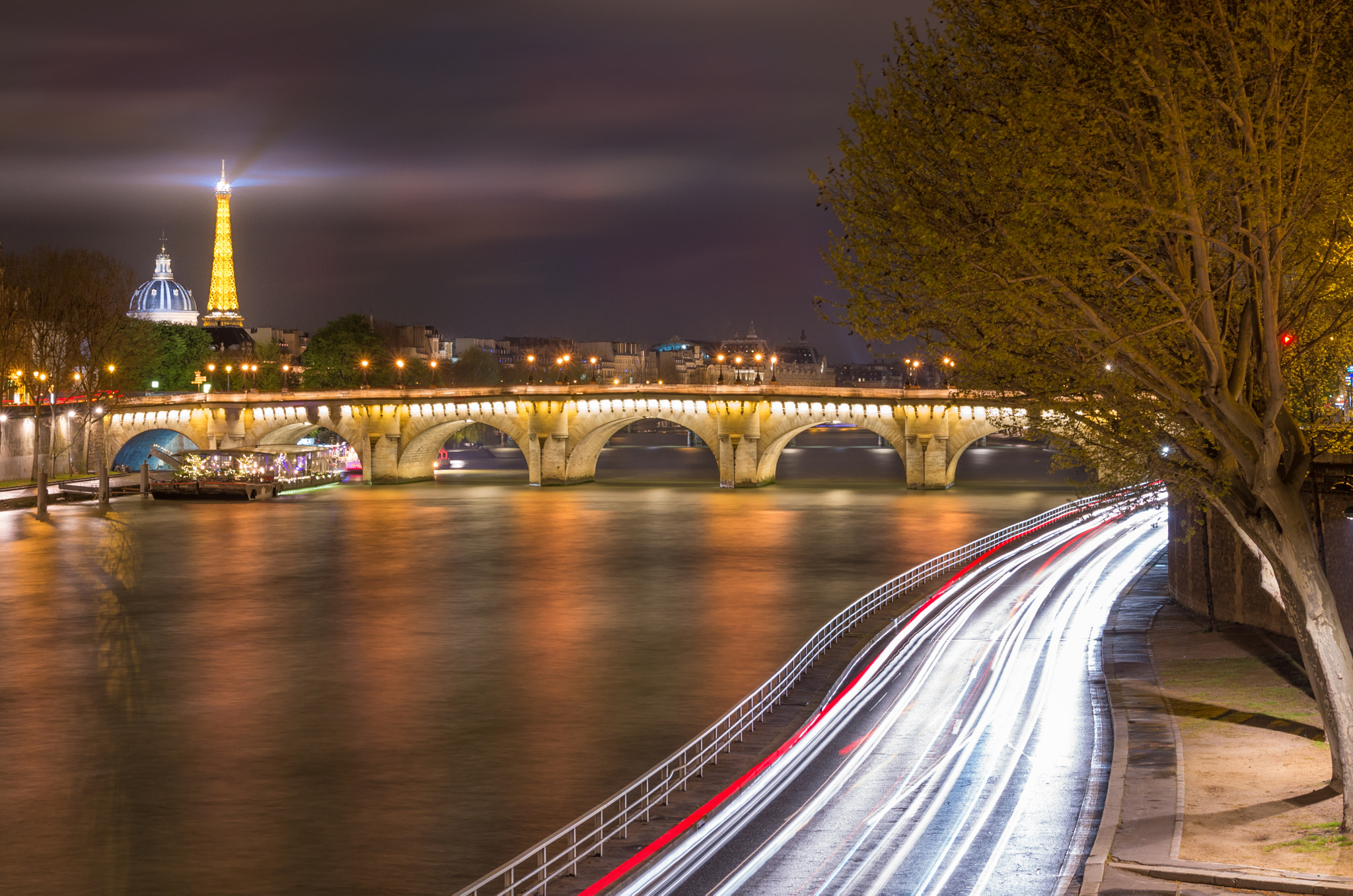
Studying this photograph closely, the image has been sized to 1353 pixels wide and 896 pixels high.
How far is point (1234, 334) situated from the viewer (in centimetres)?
1866

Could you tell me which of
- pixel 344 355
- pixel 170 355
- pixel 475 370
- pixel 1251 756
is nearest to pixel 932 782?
pixel 1251 756

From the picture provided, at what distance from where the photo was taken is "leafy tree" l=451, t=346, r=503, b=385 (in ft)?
547

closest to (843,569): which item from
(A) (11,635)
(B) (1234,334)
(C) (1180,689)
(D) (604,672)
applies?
(D) (604,672)

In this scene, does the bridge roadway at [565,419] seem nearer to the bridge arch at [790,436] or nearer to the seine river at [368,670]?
the bridge arch at [790,436]

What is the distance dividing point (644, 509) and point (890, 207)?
190ft

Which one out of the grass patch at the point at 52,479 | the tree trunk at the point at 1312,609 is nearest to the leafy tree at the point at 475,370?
the grass patch at the point at 52,479

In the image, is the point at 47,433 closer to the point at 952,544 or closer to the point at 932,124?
the point at 952,544

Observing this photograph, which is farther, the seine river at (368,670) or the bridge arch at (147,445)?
the bridge arch at (147,445)

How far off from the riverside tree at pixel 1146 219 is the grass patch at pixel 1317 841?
91 cm

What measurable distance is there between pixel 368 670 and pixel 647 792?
15.3 m

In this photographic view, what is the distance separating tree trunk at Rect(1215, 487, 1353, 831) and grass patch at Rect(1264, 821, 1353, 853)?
0.32 metres

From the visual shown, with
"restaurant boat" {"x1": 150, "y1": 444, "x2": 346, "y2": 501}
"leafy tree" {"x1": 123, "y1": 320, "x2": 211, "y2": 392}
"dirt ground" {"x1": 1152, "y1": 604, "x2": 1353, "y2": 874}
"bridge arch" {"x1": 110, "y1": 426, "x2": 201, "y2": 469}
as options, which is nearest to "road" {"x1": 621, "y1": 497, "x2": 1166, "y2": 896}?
"dirt ground" {"x1": 1152, "y1": 604, "x2": 1353, "y2": 874}

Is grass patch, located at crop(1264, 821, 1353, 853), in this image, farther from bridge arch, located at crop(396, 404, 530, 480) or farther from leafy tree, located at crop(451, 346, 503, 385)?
leafy tree, located at crop(451, 346, 503, 385)

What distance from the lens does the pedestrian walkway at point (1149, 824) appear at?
14.8 meters
